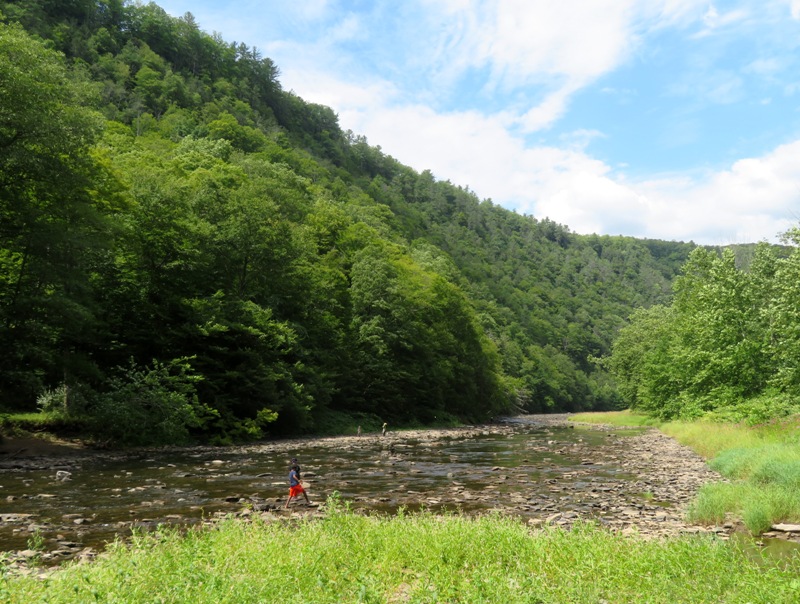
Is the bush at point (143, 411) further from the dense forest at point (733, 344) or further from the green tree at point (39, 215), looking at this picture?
the dense forest at point (733, 344)

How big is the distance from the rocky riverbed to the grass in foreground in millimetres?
2351

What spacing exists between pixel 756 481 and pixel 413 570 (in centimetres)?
1384

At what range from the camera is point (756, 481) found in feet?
56.6

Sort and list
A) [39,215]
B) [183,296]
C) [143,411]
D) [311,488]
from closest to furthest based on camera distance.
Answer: [311,488] → [39,215] → [143,411] → [183,296]

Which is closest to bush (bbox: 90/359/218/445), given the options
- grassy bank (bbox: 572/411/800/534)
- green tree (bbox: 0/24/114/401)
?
green tree (bbox: 0/24/114/401)

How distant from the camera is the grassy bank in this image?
1320 centimetres

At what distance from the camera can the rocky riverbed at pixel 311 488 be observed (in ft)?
43.5

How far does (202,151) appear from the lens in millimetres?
76625

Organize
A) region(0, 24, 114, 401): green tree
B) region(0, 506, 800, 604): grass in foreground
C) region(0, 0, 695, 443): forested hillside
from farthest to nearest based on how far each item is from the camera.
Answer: region(0, 0, 695, 443): forested hillside → region(0, 24, 114, 401): green tree → region(0, 506, 800, 604): grass in foreground

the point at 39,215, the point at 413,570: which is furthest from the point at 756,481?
the point at 39,215

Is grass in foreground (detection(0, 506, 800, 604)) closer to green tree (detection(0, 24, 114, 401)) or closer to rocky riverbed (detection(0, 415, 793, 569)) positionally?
Result: rocky riverbed (detection(0, 415, 793, 569))

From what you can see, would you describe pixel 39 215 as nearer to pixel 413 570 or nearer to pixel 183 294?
pixel 183 294

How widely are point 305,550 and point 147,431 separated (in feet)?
79.4

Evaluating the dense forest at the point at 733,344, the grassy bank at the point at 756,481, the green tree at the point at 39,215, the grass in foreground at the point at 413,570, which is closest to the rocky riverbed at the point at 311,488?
the grassy bank at the point at 756,481
